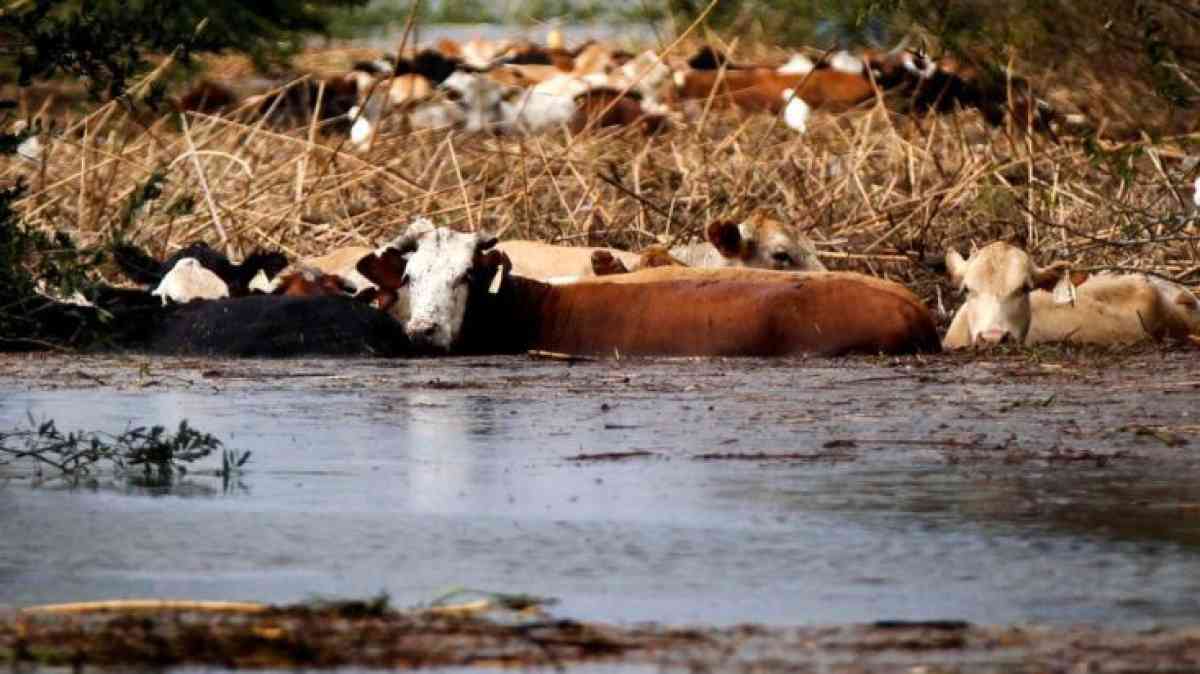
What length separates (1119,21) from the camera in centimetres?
1627

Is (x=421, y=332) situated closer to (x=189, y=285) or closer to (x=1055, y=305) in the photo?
(x=189, y=285)

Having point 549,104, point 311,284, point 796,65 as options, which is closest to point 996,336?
point 311,284

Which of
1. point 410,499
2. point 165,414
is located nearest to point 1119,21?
point 165,414

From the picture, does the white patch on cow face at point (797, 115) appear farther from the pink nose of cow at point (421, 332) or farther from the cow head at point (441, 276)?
the pink nose of cow at point (421, 332)

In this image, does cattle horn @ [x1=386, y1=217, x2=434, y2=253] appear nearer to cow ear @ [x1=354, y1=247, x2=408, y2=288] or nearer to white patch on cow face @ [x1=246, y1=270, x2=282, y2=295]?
cow ear @ [x1=354, y1=247, x2=408, y2=288]

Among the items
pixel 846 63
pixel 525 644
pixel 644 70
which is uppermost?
pixel 846 63

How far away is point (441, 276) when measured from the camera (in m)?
16.3

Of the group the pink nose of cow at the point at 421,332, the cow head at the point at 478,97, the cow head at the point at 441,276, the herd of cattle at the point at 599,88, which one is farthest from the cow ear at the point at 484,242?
the cow head at the point at 478,97

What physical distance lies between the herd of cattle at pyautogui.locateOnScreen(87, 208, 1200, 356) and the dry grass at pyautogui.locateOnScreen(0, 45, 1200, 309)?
1341 millimetres

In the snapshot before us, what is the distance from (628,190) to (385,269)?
8.75 feet

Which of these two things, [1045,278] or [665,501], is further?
[1045,278]

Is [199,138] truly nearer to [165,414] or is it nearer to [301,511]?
[165,414]

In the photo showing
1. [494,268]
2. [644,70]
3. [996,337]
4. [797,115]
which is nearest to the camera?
[996,337]

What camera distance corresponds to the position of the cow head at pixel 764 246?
1742 centimetres
